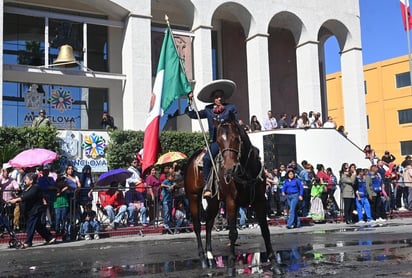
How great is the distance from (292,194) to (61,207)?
7.27m

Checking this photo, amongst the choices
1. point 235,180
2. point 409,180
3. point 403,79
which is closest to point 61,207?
point 235,180

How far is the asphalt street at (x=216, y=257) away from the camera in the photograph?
7613 millimetres

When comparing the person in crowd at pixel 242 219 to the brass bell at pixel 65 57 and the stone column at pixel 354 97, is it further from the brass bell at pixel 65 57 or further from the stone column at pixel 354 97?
the stone column at pixel 354 97

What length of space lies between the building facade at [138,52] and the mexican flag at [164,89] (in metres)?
12.8

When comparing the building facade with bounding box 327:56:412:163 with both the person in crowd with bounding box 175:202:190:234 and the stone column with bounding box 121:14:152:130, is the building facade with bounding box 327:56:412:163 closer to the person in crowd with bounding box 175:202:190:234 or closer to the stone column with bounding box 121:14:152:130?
the stone column with bounding box 121:14:152:130

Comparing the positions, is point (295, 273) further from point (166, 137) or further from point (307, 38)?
point (307, 38)

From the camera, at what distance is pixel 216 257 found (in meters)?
9.61

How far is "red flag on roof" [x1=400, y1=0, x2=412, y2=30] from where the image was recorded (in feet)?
90.0

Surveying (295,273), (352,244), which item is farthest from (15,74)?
(295,273)

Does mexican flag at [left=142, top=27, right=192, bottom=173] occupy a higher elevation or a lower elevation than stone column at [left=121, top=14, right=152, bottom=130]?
lower

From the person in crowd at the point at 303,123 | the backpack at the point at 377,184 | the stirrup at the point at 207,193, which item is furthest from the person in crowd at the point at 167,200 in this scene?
the person in crowd at the point at 303,123

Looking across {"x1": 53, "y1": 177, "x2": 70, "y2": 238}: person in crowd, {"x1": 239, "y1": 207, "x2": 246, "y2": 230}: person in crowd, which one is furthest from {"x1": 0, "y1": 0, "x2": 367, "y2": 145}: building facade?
{"x1": 53, "y1": 177, "x2": 70, "y2": 238}: person in crowd

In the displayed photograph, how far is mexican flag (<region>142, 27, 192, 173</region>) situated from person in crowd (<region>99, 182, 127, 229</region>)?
16.2 ft

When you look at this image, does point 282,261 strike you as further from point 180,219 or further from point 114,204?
point 114,204
